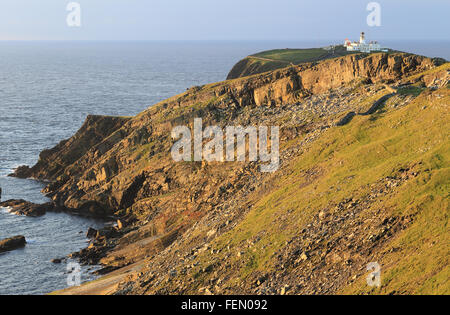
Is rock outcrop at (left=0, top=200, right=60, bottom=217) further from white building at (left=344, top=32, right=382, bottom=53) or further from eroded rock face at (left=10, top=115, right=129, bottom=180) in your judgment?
white building at (left=344, top=32, right=382, bottom=53)

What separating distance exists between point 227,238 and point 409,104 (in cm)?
2412

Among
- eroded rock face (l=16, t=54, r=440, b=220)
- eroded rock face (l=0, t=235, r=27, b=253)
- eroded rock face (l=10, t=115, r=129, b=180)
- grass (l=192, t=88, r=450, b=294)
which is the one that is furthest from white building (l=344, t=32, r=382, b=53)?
eroded rock face (l=0, t=235, r=27, b=253)

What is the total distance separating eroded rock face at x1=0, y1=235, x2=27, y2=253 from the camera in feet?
213

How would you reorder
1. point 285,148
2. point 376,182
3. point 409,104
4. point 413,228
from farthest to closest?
point 285,148, point 409,104, point 376,182, point 413,228

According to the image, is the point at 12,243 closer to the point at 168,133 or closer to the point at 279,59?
the point at 168,133

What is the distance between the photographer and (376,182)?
44.2m

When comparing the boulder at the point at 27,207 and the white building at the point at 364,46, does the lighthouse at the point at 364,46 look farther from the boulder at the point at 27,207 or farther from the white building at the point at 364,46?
the boulder at the point at 27,207

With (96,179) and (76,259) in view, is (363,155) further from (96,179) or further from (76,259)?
(96,179)

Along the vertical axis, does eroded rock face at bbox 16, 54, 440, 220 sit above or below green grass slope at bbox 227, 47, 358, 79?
below

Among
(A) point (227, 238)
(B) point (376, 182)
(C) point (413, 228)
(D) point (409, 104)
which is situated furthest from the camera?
(D) point (409, 104)

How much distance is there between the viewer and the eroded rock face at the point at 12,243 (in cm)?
6500

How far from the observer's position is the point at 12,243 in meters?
65.6

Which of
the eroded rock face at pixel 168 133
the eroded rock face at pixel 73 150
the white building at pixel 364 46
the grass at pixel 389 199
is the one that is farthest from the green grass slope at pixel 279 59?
the grass at pixel 389 199
